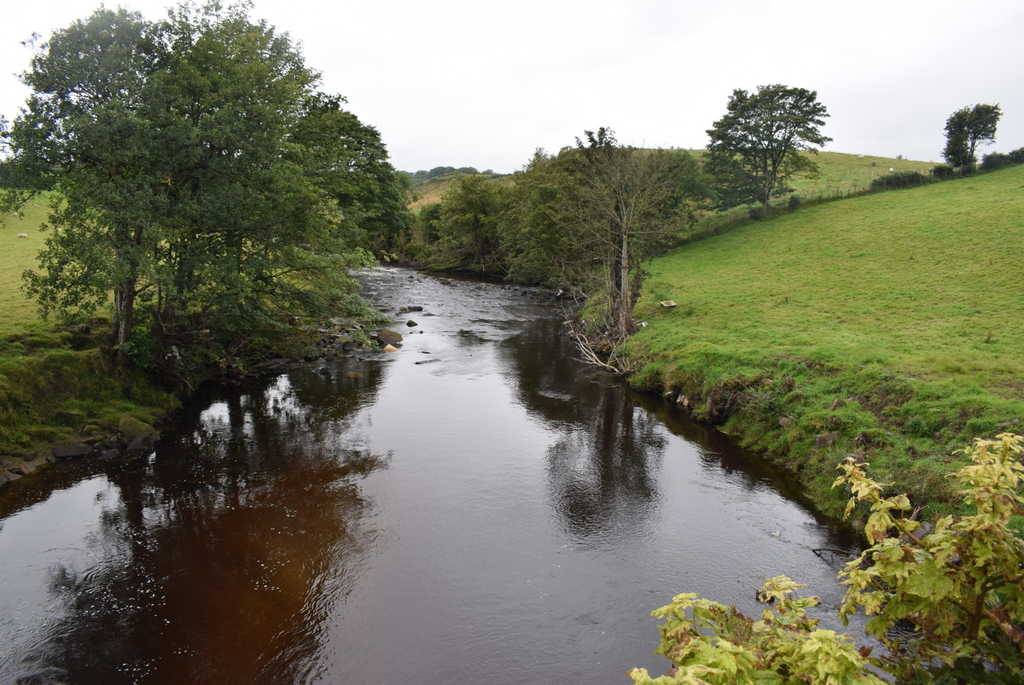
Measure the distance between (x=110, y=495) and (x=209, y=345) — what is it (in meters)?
8.87

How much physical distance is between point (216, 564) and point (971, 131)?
65298 mm

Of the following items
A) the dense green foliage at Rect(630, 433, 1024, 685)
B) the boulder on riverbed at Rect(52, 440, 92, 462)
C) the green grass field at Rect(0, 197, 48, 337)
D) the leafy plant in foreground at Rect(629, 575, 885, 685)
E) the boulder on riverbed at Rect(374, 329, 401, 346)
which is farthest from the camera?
the boulder on riverbed at Rect(374, 329, 401, 346)

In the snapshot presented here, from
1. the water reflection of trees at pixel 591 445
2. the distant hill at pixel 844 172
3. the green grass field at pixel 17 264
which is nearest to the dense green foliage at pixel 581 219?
the water reflection of trees at pixel 591 445

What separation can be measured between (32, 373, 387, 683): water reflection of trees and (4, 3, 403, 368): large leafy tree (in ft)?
16.6

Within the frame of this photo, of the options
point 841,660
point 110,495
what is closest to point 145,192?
point 110,495

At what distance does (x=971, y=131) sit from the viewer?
51062 mm

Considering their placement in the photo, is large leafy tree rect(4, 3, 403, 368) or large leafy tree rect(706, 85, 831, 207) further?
large leafy tree rect(706, 85, 831, 207)

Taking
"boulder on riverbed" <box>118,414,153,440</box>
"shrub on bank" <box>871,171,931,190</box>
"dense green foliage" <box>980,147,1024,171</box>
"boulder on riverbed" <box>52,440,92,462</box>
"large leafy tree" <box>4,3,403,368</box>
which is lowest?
"boulder on riverbed" <box>52,440,92,462</box>

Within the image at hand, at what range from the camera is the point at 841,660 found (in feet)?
13.3

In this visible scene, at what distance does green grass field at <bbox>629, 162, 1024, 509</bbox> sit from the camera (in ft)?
49.1

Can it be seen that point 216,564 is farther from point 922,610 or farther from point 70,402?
point 922,610

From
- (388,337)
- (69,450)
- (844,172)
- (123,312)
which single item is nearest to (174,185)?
(123,312)

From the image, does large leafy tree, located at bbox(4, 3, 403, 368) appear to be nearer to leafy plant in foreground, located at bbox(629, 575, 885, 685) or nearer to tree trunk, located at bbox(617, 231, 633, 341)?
tree trunk, located at bbox(617, 231, 633, 341)

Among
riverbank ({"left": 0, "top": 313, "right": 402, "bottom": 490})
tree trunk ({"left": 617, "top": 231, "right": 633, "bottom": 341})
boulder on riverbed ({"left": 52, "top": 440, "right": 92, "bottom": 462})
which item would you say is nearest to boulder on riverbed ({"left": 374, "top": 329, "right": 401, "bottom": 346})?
riverbank ({"left": 0, "top": 313, "right": 402, "bottom": 490})
